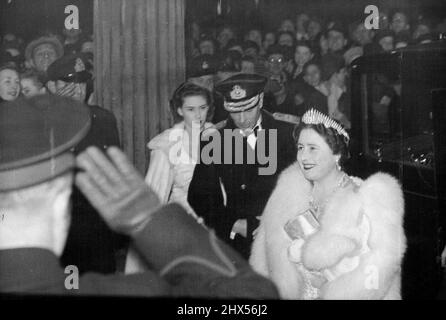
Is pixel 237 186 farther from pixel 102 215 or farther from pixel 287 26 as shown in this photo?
pixel 287 26

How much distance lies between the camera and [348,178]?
2965mm

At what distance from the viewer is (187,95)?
303 centimetres

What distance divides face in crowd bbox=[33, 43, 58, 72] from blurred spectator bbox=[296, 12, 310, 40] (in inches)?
43.3

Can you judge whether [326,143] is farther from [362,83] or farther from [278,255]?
[278,255]

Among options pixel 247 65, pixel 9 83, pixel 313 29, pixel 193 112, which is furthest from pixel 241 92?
pixel 9 83

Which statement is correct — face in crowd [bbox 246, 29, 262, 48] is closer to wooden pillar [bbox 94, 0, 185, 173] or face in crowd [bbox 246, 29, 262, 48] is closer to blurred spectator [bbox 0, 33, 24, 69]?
wooden pillar [bbox 94, 0, 185, 173]

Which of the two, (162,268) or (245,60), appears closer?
(162,268)

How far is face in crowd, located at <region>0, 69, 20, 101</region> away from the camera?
3.07m

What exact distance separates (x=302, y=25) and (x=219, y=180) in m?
0.79

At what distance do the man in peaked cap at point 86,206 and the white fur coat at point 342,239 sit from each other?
2.13 ft

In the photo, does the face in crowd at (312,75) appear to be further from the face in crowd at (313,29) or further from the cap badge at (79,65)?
the cap badge at (79,65)
